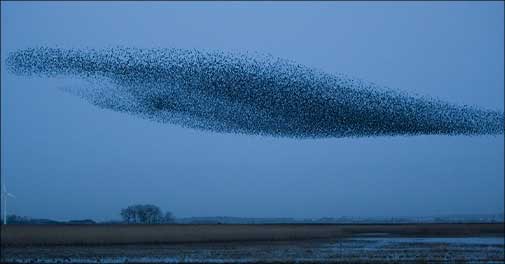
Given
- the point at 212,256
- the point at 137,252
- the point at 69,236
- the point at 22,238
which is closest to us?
the point at 212,256

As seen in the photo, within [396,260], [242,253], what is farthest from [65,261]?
[396,260]

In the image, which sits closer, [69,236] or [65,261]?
[65,261]

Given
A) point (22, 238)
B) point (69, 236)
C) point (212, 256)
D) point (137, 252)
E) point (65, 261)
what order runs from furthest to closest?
point (69, 236), point (22, 238), point (137, 252), point (212, 256), point (65, 261)

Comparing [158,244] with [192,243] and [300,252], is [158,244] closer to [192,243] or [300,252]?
[192,243]

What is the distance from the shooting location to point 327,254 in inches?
1880

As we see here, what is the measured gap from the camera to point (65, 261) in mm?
41281

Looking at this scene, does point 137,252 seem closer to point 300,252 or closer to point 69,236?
point 300,252

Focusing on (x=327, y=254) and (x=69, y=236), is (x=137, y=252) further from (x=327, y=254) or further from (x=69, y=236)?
(x=69, y=236)

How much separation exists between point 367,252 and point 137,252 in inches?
717

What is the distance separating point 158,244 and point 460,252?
2720 cm

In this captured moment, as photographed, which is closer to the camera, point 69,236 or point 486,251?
point 486,251

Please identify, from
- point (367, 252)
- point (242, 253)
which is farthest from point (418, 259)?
point (242, 253)

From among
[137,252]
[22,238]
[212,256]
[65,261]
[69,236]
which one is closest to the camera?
[65,261]

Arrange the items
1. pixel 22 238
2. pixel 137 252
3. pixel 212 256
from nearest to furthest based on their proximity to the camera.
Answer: pixel 212 256 → pixel 137 252 → pixel 22 238
